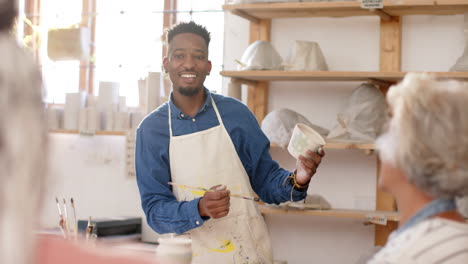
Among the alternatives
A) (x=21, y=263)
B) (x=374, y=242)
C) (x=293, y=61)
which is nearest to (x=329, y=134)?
(x=293, y=61)

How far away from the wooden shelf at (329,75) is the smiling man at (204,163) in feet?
3.00

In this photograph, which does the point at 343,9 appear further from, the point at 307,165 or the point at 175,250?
the point at 175,250

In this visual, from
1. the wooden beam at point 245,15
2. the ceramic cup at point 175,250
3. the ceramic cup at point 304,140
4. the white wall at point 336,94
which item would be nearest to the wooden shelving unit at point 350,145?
the white wall at point 336,94

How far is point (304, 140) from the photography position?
2350 millimetres

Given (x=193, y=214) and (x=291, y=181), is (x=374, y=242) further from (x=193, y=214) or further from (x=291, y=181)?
(x=193, y=214)

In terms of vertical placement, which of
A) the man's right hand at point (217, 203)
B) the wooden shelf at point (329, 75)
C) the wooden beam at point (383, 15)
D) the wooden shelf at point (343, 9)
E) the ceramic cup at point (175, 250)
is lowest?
the ceramic cup at point (175, 250)

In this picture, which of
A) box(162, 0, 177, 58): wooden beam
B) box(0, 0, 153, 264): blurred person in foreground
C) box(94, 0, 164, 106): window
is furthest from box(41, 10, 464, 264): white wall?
box(0, 0, 153, 264): blurred person in foreground

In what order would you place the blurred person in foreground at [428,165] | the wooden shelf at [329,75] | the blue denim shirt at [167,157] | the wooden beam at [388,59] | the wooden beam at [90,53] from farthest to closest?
the wooden beam at [90,53] → the wooden beam at [388,59] → the wooden shelf at [329,75] → the blue denim shirt at [167,157] → the blurred person in foreground at [428,165]

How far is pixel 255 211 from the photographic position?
275 centimetres

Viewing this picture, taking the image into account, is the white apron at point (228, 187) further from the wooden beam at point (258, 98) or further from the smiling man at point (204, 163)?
the wooden beam at point (258, 98)

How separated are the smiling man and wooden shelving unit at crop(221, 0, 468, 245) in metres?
0.97

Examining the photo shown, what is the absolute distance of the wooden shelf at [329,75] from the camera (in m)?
3.58

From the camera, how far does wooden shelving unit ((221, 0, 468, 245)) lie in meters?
3.65

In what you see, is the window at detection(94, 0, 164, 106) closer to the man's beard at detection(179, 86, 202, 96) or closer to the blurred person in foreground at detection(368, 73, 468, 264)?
the man's beard at detection(179, 86, 202, 96)
